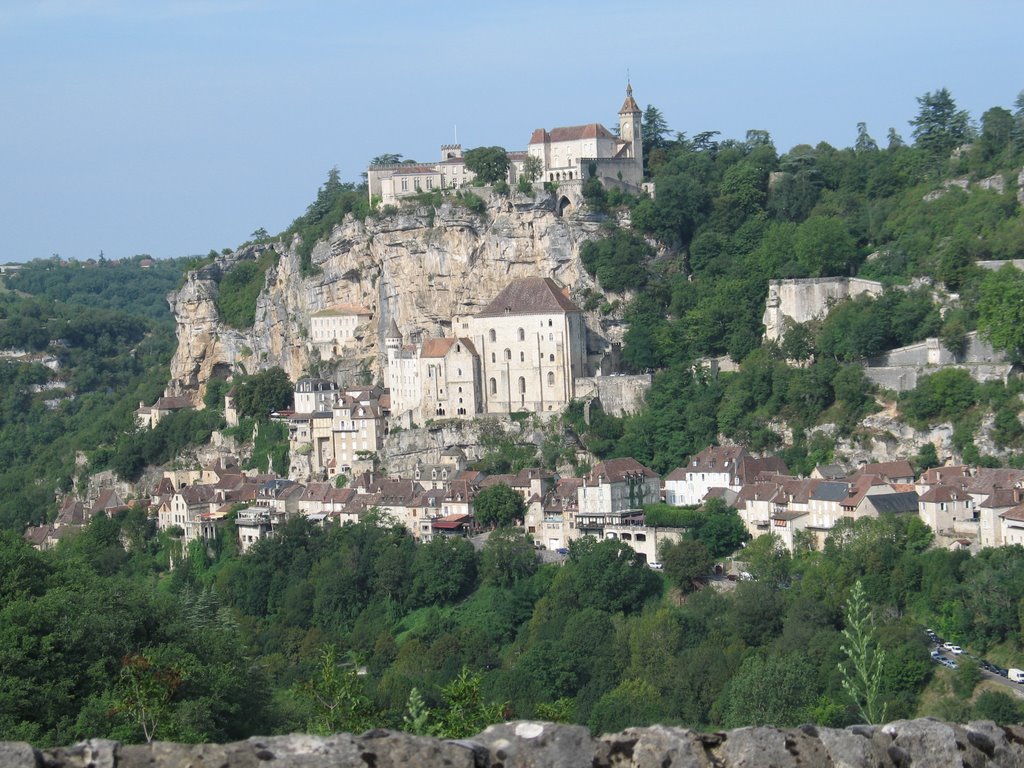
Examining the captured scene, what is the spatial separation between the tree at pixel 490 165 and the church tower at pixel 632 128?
529 cm

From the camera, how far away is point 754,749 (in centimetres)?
1014

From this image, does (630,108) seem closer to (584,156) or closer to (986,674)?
(584,156)

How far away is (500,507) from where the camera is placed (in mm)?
51750

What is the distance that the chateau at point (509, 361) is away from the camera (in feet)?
187

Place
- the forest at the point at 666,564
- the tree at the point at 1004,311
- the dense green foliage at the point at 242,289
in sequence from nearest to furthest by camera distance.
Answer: the forest at the point at 666,564 → the tree at the point at 1004,311 → the dense green foliage at the point at 242,289

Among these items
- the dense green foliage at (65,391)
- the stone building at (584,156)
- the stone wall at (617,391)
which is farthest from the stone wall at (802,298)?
the dense green foliage at (65,391)

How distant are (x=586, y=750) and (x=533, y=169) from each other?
2168 inches

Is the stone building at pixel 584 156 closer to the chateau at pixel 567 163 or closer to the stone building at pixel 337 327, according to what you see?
the chateau at pixel 567 163

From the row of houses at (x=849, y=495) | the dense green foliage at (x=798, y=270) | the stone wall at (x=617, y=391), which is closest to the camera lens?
the row of houses at (x=849, y=495)

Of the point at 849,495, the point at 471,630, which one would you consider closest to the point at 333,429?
the point at 471,630

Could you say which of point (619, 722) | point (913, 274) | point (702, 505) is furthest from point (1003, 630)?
point (913, 274)

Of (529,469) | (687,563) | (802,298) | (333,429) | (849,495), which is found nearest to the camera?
(849,495)

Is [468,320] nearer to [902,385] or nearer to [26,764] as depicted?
[902,385]

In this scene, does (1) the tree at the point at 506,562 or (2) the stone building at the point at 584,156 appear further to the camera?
(2) the stone building at the point at 584,156
